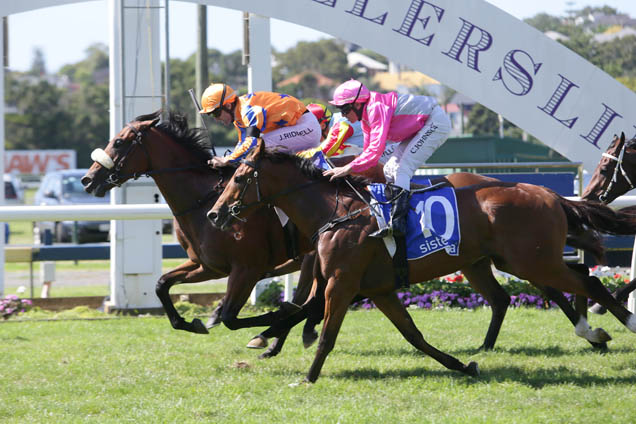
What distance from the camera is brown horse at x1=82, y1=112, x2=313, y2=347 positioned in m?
6.48

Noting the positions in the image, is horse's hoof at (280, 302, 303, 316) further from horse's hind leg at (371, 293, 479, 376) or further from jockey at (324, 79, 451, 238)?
jockey at (324, 79, 451, 238)

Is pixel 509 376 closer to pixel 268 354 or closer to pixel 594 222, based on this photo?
pixel 594 222

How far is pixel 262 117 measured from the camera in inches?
260

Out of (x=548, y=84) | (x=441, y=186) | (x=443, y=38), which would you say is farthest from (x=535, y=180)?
(x=441, y=186)

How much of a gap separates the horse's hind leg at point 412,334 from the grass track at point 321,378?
0.30 ft

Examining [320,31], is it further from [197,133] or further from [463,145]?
[463,145]

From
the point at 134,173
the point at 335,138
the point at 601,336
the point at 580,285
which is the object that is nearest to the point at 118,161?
the point at 134,173

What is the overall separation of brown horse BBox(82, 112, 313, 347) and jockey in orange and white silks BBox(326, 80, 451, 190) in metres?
0.93

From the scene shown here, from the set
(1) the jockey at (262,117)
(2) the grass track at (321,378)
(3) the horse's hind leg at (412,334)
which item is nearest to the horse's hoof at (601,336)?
(2) the grass track at (321,378)

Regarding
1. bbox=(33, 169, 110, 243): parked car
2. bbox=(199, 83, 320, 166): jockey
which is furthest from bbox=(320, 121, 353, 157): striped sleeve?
bbox=(33, 169, 110, 243): parked car

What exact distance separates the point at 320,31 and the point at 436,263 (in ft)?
11.7

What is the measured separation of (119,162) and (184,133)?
567mm

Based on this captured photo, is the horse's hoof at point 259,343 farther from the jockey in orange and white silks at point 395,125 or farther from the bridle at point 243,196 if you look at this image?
the jockey in orange and white silks at point 395,125

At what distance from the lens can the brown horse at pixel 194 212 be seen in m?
6.48
